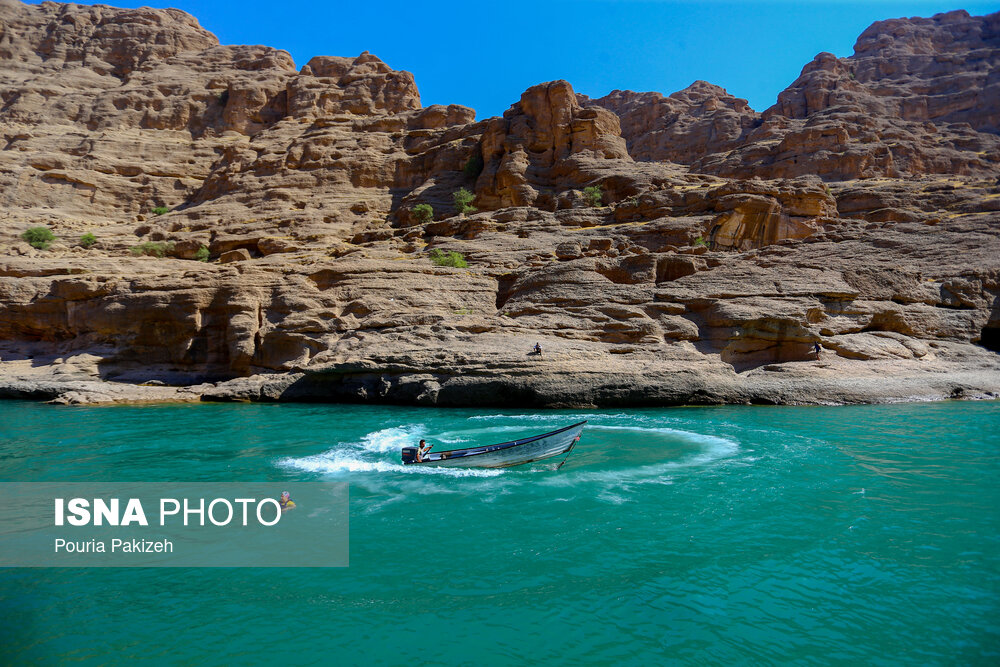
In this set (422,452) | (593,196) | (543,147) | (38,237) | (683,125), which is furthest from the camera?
(683,125)

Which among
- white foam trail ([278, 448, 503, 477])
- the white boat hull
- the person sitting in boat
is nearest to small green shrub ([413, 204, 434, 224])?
white foam trail ([278, 448, 503, 477])

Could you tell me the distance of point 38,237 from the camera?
3866cm

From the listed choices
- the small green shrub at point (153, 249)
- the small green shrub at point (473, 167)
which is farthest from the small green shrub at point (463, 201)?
the small green shrub at point (153, 249)

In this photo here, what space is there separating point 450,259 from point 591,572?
24128 mm

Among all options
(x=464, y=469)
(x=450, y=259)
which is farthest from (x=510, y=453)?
(x=450, y=259)

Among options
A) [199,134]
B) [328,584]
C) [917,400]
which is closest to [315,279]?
→ [328,584]

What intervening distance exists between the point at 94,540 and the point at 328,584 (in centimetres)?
489

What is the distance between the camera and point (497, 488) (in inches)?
479

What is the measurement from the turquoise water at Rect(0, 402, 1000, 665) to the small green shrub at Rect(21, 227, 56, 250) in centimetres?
3096

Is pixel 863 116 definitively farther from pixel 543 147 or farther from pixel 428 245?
pixel 428 245

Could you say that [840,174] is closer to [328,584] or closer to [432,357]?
[432,357]

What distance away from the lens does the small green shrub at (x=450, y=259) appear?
30.2 meters

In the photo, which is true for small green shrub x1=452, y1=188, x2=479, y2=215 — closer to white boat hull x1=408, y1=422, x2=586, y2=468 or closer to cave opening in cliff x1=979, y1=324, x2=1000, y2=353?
cave opening in cliff x1=979, y1=324, x2=1000, y2=353

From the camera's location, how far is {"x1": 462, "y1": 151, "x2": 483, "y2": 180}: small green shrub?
161ft
